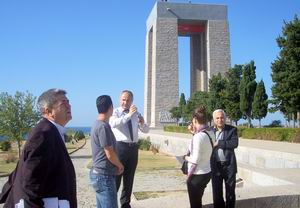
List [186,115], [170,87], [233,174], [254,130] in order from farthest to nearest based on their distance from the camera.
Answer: [170,87], [186,115], [254,130], [233,174]

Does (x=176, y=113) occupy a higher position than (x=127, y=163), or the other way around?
(x=176, y=113)

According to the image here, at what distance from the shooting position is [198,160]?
4.87 meters

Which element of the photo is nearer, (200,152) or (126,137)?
(200,152)

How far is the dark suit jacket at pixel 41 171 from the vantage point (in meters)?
2.84

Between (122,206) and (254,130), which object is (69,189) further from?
(254,130)

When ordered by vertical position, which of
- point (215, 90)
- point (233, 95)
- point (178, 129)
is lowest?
point (178, 129)

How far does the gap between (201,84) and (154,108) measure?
846cm

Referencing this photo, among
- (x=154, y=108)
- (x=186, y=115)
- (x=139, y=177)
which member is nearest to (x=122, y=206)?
(x=139, y=177)

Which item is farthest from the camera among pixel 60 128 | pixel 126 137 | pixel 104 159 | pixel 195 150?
pixel 126 137

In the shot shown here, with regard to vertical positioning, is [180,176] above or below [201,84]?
below

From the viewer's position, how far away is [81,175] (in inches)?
568

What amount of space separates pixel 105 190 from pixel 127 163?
112 cm

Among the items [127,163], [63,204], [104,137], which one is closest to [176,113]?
[127,163]

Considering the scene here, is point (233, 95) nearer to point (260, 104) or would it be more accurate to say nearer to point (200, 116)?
point (260, 104)
